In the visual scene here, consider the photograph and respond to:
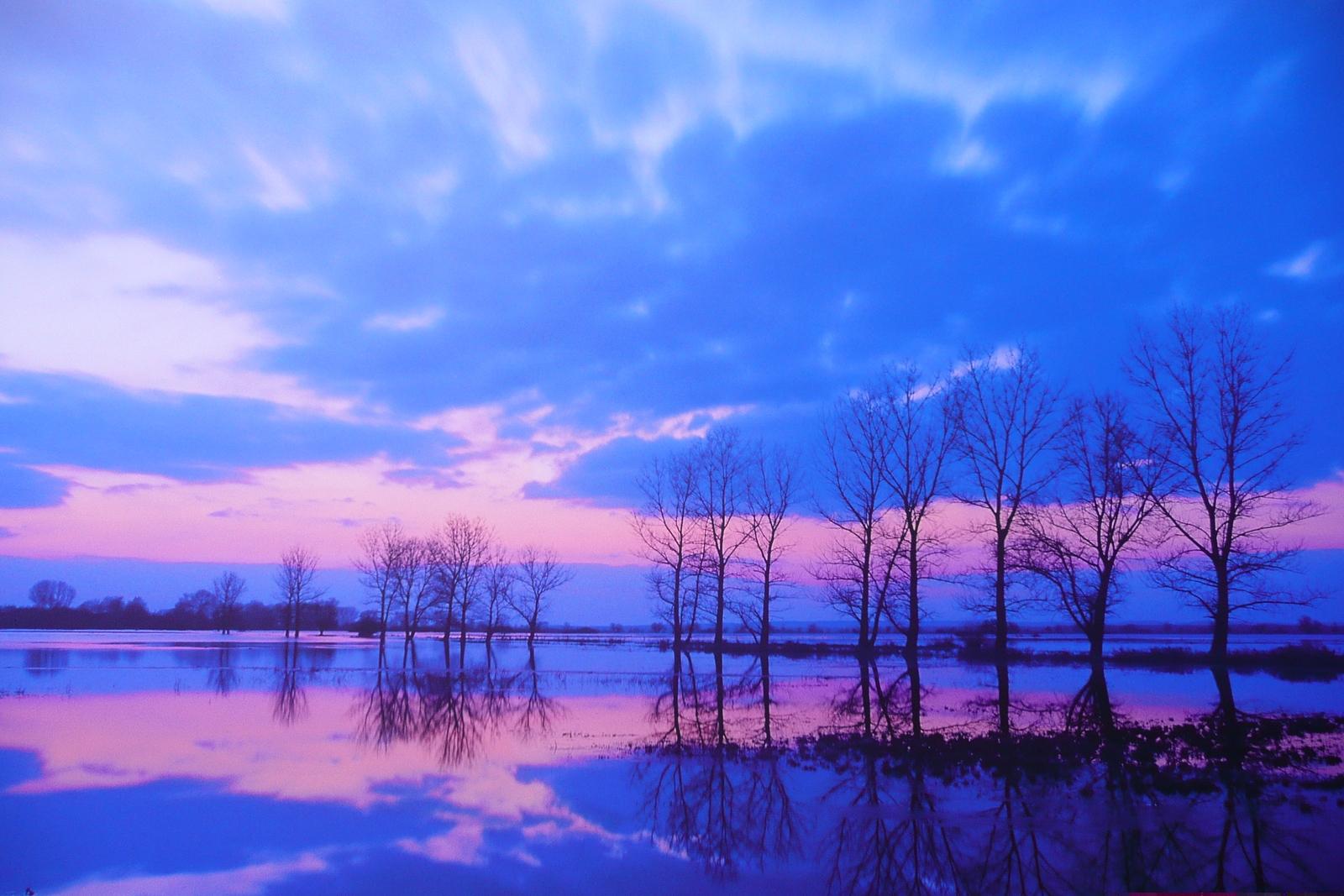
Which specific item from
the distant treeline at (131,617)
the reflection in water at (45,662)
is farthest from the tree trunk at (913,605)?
the distant treeline at (131,617)

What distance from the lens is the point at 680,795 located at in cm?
1013

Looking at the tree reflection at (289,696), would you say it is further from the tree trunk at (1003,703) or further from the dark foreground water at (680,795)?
the tree trunk at (1003,703)

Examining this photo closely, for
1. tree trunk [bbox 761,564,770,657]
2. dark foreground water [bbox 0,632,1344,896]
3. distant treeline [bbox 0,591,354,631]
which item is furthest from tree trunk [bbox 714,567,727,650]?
distant treeline [bbox 0,591,354,631]

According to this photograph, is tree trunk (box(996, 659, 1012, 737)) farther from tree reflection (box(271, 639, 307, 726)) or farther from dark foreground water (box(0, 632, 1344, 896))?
tree reflection (box(271, 639, 307, 726))

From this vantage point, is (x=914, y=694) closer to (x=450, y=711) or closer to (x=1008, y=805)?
(x=450, y=711)

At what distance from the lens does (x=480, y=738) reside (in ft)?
48.7

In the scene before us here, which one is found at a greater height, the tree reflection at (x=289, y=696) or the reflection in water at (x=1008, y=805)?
the reflection in water at (x=1008, y=805)

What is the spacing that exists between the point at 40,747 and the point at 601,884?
41.7ft

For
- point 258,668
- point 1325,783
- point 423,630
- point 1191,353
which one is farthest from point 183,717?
point 423,630

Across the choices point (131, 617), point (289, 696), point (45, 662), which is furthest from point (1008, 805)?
point (131, 617)

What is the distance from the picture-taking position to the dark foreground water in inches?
279

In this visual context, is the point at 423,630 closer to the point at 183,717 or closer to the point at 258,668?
the point at 258,668

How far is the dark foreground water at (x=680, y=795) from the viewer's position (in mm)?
7074

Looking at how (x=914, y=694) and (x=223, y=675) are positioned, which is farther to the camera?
(x=223, y=675)
